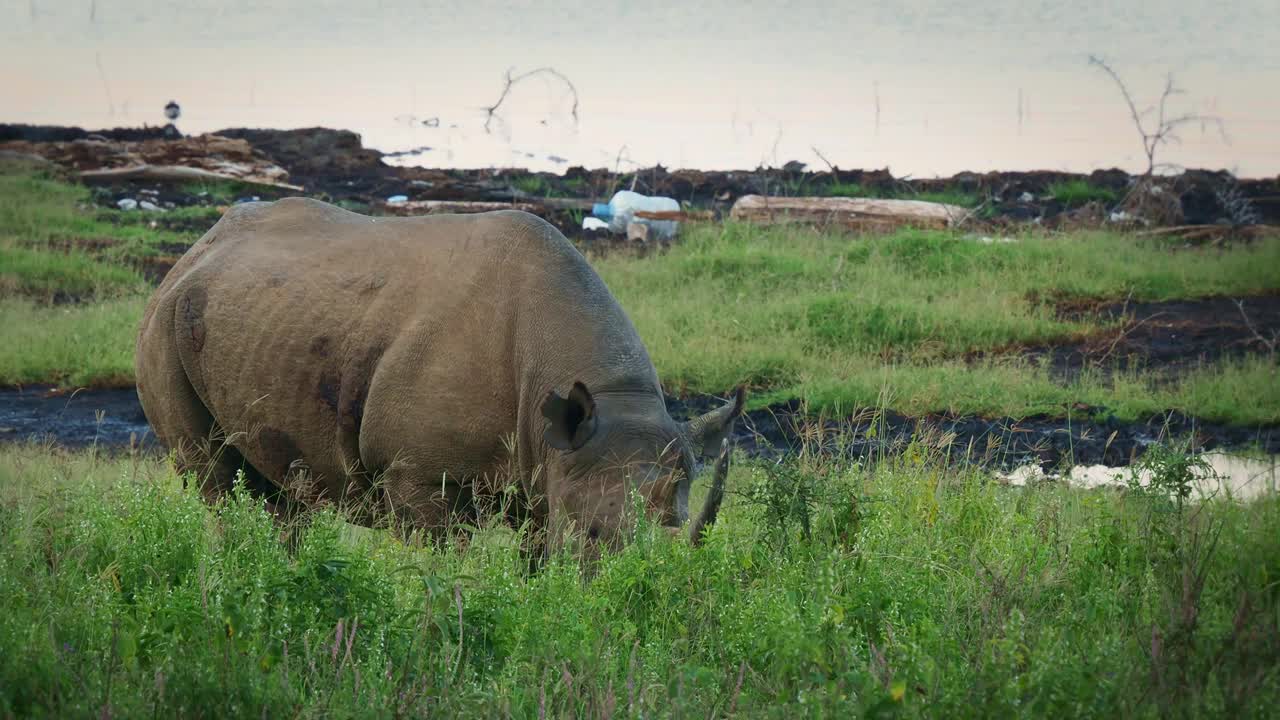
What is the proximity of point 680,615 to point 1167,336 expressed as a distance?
8.88 m

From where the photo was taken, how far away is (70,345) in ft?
38.3

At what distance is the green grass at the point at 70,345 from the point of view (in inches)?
445

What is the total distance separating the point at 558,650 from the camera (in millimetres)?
3951

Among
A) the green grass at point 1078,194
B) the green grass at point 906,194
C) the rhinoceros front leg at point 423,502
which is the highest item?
the green grass at point 1078,194

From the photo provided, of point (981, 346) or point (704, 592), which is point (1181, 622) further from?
point (981, 346)

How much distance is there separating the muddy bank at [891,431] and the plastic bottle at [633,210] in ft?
18.9

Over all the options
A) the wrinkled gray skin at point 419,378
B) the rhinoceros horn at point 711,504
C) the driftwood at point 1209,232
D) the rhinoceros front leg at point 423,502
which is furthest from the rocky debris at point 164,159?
the rhinoceros horn at point 711,504

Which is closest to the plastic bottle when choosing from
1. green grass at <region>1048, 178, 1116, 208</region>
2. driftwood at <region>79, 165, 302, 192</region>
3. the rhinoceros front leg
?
driftwood at <region>79, 165, 302, 192</region>

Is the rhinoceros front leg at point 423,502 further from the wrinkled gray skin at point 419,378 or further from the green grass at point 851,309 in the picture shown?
the green grass at point 851,309

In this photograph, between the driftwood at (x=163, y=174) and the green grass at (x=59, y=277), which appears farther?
the driftwood at (x=163, y=174)

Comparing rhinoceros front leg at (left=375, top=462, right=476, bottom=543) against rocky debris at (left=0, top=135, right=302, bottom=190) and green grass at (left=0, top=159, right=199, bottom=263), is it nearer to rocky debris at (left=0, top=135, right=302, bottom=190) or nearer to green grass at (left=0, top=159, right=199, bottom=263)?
green grass at (left=0, top=159, right=199, bottom=263)

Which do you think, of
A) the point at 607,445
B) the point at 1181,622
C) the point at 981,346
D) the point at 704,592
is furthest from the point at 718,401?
the point at 1181,622

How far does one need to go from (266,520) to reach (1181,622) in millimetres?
2964

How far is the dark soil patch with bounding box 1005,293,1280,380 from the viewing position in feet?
37.1
